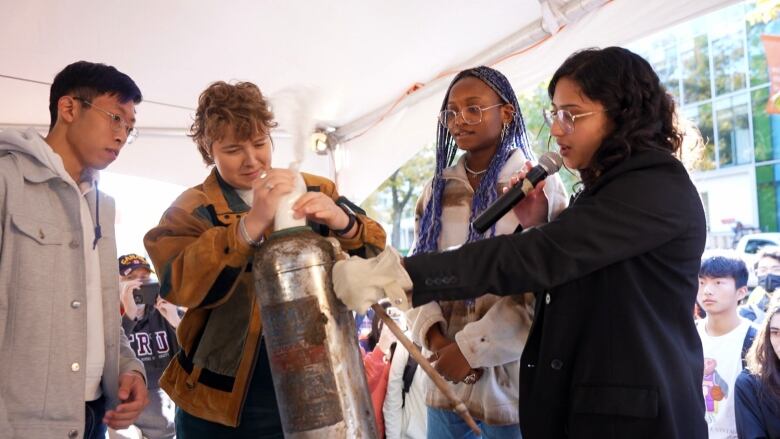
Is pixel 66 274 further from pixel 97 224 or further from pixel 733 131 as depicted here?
pixel 733 131

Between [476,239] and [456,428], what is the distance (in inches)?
27.4

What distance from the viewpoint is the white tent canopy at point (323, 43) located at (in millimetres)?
3795

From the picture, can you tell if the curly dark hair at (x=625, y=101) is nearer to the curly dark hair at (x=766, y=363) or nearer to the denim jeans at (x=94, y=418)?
the denim jeans at (x=94, y=418)

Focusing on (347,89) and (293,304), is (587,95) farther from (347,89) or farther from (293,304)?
(347,89)

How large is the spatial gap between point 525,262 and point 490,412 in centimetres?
84

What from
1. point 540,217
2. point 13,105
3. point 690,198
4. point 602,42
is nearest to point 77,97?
point 540,217

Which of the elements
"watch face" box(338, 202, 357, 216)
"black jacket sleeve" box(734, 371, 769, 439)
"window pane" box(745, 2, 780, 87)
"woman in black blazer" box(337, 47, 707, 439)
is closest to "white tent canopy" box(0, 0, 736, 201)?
"watch face" box(338, 202, 357, 216)

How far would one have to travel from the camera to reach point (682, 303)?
1.77 meters

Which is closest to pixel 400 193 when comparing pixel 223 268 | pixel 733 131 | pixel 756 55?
pixel 733 131

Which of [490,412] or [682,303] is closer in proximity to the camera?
[682,303]

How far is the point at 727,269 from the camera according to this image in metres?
4.61

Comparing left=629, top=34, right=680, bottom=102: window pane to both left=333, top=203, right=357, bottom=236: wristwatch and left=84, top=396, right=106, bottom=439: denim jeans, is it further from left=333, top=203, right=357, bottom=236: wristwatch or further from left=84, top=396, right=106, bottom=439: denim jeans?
left=84, top=396, right=106, bottom=439: denim jeans

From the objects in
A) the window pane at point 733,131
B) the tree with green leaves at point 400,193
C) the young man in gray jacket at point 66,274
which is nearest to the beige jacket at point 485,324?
the young man in gray jacket at point 66,274

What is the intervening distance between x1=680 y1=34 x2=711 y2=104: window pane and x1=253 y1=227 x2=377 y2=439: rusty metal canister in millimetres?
21362
